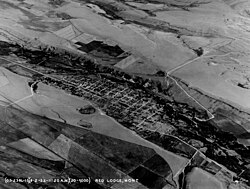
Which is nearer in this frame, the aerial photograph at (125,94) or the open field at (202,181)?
the open field at (202,181)

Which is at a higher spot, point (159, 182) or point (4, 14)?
point (4, 14)

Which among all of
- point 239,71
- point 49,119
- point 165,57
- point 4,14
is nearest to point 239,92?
point 239,71

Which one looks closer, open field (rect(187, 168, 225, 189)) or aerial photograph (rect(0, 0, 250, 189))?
open field (rect(187, 168, 225, 189))

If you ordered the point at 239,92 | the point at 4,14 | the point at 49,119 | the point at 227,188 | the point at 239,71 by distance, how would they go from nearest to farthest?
the point at 227,188
the point at 49,119
the point at 239,92
the point at 239,71
the point at 4,14

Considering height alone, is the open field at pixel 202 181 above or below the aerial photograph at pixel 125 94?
below

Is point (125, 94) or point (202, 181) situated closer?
point (202, 181)

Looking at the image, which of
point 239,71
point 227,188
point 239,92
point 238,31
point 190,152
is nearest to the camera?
point 227,188

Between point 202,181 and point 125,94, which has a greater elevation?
point 125,94

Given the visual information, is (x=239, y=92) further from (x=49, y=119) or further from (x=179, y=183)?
(x=49, y=119)
